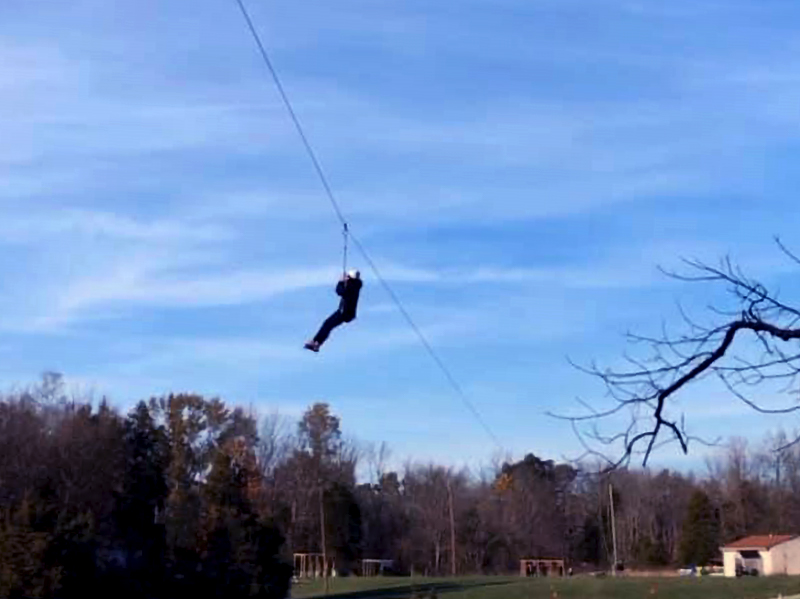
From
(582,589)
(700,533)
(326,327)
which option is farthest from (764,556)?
(326,327)

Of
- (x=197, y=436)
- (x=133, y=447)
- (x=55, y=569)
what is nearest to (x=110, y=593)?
(x=55, y=569)

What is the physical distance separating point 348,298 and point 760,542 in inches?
3222

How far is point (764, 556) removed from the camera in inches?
3514

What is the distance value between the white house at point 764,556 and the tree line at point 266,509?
4.61 m

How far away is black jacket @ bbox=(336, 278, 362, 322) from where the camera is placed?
1308 cm

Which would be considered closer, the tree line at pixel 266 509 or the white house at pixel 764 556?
the tree line at pixel 266 509

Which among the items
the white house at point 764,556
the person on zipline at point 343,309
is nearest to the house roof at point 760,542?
the white house at point 764,556

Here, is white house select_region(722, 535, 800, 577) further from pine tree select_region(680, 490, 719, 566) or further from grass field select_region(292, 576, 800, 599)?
grass field select_region(292, 576, 800, 599)

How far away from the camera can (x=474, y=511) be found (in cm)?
11150

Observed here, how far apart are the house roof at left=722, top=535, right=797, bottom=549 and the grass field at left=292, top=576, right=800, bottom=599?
22.9 feet

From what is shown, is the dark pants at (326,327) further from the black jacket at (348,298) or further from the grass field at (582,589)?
the grass field at (582,589)

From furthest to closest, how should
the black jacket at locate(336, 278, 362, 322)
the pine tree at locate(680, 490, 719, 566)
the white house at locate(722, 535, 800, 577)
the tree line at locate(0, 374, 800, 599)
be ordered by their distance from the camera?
the pine tree at locate(680, 490, 719, 566) < the white house at locate(722, 535, 800, 577) < the tree line at locate(0, 374, 800, 599) < the black jacket at locate(336, 278, 362, 322)

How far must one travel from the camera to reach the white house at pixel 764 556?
8944 cm

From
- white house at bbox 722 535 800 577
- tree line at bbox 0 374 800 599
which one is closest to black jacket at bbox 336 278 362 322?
tree line at bbox 0 374 800 599
